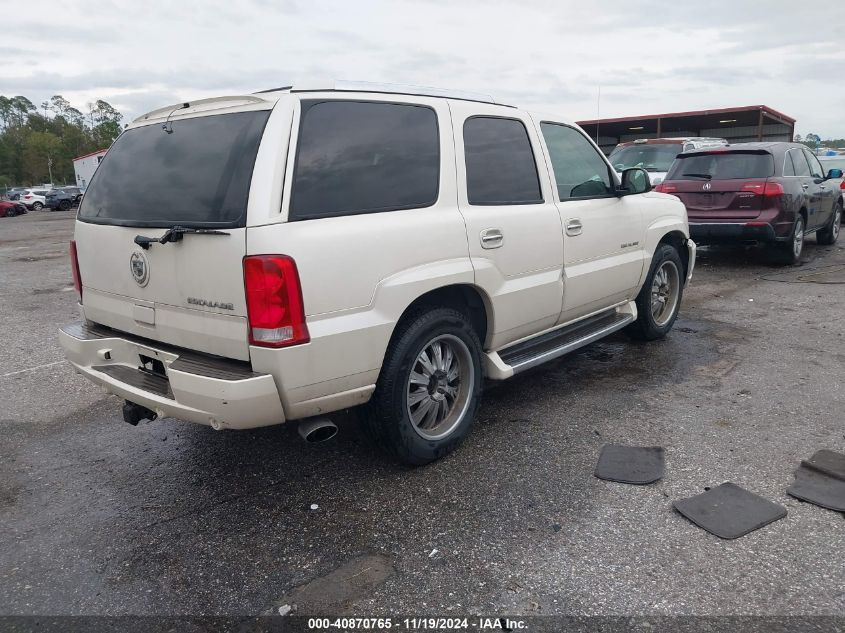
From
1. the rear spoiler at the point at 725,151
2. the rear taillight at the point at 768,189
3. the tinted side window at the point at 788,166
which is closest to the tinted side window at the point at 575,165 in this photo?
the rear taillight at the point at 768,189

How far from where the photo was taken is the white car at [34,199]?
45375mm

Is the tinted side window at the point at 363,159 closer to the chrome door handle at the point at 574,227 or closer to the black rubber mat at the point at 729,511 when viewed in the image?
the chrome door handle at the point at 574,227

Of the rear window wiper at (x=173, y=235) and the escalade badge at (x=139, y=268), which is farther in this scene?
the escalade badge at (x=139, y=268)

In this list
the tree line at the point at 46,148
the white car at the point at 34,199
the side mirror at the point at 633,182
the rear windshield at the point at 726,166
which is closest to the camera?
the side mirror at the point at 633,182

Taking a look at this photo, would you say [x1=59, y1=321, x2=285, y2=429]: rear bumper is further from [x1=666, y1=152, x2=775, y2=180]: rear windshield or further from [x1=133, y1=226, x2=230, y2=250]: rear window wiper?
[x1=666, y1=152, x2=775, y2=180]: rear windshield

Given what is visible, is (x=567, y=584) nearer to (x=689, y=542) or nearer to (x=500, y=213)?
(x=689, y=542)

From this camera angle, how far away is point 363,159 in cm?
332

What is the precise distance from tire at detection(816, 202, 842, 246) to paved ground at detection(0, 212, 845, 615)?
7.50 m

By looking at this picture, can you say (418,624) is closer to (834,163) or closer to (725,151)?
(725,151)

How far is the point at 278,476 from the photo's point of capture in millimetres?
3678

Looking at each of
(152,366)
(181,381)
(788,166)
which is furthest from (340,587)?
(788,166)

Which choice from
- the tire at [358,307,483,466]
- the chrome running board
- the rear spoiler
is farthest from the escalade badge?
the rear spoiler

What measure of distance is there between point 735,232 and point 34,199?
4808 cm

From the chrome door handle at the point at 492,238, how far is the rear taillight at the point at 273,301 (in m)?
1.28
